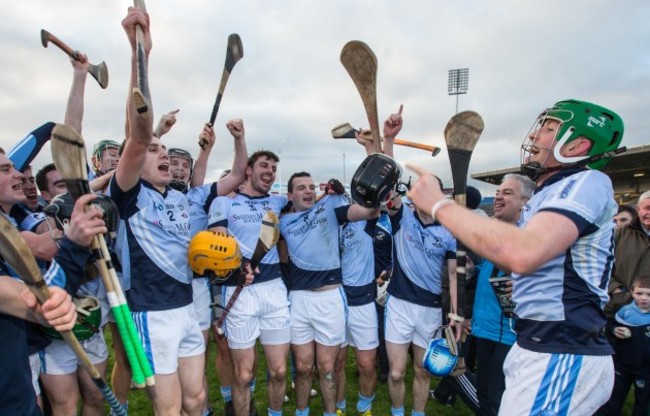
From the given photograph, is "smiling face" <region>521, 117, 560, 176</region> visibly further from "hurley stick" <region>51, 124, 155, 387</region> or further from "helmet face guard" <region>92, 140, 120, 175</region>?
"helmet face guard" <region>92, 140, 120, 175</region>

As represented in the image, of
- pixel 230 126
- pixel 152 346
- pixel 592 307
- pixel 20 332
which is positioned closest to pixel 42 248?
pixel 20 332

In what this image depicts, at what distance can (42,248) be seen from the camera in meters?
2.12

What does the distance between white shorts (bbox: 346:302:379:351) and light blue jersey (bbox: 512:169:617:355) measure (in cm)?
244

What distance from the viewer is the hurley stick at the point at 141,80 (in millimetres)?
1969

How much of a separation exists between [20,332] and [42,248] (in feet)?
1.56

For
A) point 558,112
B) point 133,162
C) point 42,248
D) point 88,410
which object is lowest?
point 88,410

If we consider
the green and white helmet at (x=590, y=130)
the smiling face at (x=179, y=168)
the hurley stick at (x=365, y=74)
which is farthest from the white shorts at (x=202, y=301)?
the green and white helmet at (x=590, y=130)

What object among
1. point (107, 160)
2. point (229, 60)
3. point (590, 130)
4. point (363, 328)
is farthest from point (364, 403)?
point (229, 60)

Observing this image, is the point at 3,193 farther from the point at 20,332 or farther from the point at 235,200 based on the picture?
the point at 235,200

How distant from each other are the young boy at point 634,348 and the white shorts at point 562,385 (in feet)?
7.50

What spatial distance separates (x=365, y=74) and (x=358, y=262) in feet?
7.54

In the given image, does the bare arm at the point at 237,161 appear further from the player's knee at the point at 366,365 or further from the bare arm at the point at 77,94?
the player's knee at the point at 366,365

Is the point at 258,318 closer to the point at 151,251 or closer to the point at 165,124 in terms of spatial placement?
the point at 151,251

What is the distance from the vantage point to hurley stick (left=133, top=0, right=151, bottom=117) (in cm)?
197
